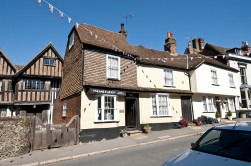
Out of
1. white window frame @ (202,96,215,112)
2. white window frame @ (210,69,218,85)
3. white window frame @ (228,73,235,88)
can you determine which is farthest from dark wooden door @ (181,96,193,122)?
white window frame @ (228,73,235,88)

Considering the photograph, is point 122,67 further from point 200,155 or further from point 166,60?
point 200,155

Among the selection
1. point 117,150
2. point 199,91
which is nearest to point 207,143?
point 117,150

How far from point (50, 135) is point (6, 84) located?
45.6 ft

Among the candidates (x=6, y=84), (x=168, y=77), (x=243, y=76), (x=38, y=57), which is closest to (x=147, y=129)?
(x=168, y=77)

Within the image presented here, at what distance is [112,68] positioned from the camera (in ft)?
45.1

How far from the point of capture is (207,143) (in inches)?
168

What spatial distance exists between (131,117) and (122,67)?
13.4 feet

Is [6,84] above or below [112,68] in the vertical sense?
below

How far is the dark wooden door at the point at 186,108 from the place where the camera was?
1752 cm

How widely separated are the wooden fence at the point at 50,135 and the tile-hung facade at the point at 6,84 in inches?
477

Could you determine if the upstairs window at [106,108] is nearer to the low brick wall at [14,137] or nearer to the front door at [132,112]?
the front door at [132,112]

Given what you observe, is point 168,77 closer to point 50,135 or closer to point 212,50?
point 50,135

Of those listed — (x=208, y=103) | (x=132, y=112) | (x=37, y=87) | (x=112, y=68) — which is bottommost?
(x=132, y=112)

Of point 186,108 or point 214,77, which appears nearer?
point 186,108
